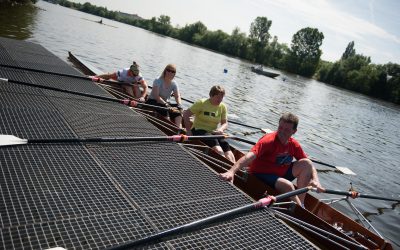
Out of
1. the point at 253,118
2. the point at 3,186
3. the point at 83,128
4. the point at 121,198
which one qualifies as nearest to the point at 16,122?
the point at 83,128

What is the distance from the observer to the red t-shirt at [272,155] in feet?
17.4

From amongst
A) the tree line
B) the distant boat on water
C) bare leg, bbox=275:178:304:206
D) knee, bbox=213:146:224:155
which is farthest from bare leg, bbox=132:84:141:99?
the tree line

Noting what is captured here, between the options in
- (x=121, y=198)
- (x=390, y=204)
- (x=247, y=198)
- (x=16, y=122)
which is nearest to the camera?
(x=121, y=198)

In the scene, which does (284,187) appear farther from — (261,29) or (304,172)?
(261,29)

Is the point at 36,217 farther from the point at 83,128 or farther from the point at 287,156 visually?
the point at 287,156

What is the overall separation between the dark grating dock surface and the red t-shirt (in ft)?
3.34

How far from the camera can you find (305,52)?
8700 centimetres

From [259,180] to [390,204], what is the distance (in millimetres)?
6342

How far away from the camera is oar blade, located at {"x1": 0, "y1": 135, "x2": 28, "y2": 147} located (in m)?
3.82

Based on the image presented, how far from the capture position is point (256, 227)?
12.2 ft

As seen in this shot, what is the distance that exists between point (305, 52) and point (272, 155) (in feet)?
290

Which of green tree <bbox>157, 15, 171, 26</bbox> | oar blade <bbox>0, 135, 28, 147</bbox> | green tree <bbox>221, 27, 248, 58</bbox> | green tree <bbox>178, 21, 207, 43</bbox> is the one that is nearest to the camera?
oar blade <bbox>0, 135, 28, 147</bbox>

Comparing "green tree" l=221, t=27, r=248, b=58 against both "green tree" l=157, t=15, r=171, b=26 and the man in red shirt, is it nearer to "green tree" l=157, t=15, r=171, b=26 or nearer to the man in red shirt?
"green tree" l=157, t=15, r=171, b=26

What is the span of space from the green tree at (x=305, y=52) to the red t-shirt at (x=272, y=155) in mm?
84558
